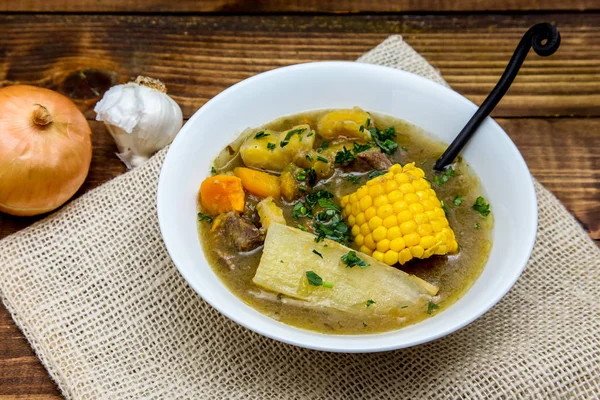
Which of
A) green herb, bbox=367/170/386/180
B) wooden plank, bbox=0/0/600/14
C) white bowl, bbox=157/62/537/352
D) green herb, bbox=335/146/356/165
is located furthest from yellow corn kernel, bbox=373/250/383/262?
wooden plank, bbox=0/0/600/14

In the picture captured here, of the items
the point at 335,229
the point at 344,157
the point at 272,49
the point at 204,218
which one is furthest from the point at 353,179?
the point at 272,49

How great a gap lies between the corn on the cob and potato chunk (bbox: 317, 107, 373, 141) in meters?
0.38

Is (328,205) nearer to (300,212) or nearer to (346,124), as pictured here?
(300,212)

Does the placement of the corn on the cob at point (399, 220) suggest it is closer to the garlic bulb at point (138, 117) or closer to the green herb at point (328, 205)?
the green herb at point (328, 205)

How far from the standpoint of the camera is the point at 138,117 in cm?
343

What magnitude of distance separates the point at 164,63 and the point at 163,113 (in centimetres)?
60

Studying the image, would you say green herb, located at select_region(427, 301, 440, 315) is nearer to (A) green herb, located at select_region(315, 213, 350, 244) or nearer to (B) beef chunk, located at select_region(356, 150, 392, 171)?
(A) green herb, located at select_region(315, 213, 350, 244)

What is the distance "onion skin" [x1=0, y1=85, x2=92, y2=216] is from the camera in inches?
125

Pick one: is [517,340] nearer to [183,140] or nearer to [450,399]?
[450,399]

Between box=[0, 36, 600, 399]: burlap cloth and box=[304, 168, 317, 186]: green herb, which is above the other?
box=[304, 168, 317, 186]: green herb

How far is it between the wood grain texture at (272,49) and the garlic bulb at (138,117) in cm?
28

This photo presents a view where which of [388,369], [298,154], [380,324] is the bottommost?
[388,369]

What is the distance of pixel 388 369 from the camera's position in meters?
2.93

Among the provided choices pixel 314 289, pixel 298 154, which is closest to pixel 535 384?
pixel 314 289
